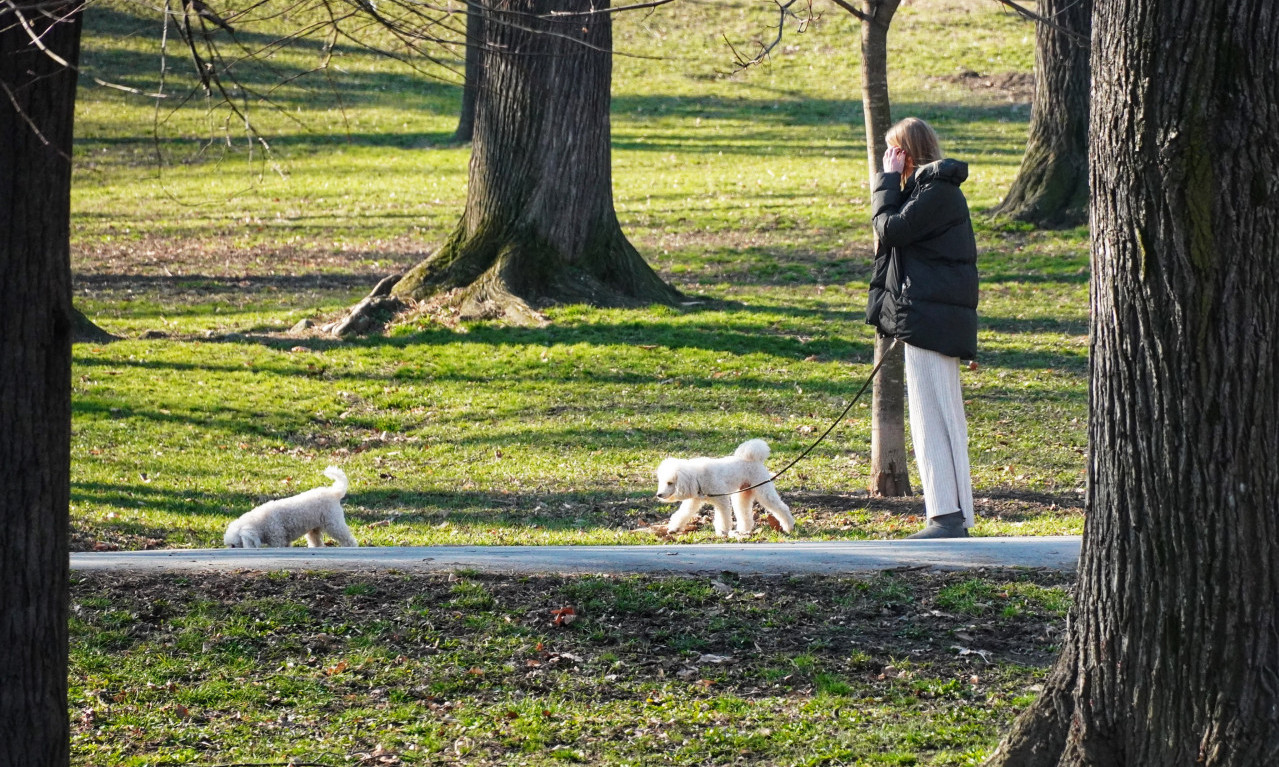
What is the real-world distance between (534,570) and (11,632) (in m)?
2.88

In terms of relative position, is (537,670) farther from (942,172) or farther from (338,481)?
(942,172)

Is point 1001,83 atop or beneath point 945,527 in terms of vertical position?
atop

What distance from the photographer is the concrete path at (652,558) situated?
21.6 feet

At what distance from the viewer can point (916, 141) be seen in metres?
7.58

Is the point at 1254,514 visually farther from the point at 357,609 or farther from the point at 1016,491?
the point at 1016,491

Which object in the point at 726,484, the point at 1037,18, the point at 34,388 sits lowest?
the point at 726,484

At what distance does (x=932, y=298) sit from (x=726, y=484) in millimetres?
1849


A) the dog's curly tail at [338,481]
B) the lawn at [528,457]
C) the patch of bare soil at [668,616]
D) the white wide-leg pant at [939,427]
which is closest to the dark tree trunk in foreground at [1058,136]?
the lawn at [528,457]

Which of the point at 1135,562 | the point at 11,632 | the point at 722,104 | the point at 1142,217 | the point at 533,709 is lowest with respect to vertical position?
the point at 533,709

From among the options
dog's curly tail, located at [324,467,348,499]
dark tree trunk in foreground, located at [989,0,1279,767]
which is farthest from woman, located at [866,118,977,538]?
dog's curly tail, located at [324,467,348,499]

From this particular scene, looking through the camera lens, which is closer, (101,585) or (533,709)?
(533,709)

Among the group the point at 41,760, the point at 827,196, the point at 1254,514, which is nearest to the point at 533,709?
the point at 41,760

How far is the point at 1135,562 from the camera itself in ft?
12.8

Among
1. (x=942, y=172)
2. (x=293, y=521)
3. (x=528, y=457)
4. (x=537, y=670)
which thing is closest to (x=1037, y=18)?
(x=942, y=172)
